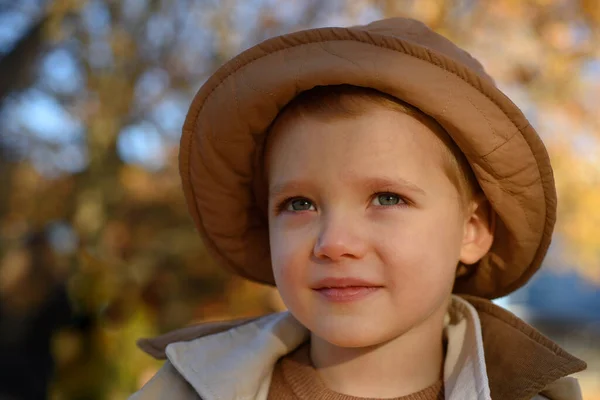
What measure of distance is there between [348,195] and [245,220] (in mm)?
487

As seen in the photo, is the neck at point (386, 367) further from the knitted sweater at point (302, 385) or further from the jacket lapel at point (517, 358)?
the jacket lapel at point (517, 358)

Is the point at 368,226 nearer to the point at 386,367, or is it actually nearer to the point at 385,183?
the point at 385,183

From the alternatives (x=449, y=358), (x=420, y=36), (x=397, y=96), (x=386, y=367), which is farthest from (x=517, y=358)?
(x=420, y=36)

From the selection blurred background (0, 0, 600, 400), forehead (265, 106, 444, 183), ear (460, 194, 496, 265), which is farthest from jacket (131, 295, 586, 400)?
blurred background (0, 0, 600, 400)

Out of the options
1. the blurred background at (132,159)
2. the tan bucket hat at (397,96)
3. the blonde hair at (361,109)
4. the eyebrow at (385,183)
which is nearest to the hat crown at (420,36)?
the tan bucket hat at (397,96)

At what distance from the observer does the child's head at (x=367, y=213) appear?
1.46 meters

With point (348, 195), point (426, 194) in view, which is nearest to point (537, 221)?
point (426, 194)

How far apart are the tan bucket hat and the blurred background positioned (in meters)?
2.90

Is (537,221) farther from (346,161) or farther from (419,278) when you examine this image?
(346,161)

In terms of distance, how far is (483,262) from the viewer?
181 cm

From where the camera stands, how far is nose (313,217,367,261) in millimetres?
1430

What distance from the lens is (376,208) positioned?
1484 millimetres

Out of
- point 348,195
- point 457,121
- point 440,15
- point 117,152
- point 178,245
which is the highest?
point 440,15

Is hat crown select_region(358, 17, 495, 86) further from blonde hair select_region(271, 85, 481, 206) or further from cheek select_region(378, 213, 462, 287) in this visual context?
cheek select_region(378, 213, 462, 287)
